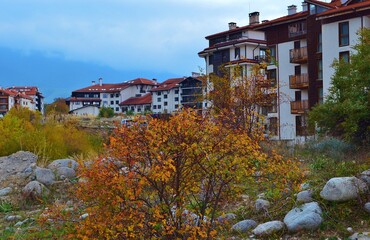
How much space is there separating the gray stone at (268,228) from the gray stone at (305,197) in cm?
75

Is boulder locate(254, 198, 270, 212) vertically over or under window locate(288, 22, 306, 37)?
under

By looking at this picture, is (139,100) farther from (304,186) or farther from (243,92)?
(304,186)

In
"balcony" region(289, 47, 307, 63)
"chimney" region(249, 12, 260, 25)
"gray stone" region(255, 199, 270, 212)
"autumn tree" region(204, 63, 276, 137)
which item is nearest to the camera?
"gray stone" region(255, 199, 270, 212)

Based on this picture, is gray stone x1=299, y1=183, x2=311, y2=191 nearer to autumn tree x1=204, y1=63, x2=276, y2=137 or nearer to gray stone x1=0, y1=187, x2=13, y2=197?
autumn tree x1=204, y1=63, x2=276, y2=137

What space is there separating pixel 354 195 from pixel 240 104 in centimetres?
1051

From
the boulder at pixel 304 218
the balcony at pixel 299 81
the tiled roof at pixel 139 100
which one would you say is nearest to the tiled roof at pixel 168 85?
the tiled roof at pixel 139 100

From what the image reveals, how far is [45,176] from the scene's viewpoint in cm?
1452

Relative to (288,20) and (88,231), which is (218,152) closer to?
(88,231)

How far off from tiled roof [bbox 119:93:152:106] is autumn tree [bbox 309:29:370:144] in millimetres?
68234

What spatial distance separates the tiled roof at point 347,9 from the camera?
28.9 meters

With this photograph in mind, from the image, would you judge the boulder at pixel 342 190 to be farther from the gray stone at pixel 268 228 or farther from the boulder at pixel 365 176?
the gray stone at pixel 268 228

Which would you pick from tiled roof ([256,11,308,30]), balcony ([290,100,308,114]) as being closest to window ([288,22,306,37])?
tiled roof ([256,11,308,30])

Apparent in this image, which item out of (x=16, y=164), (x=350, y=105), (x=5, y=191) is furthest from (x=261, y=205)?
(x=16, y=164)

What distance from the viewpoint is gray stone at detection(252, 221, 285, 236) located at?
26.2 ft
